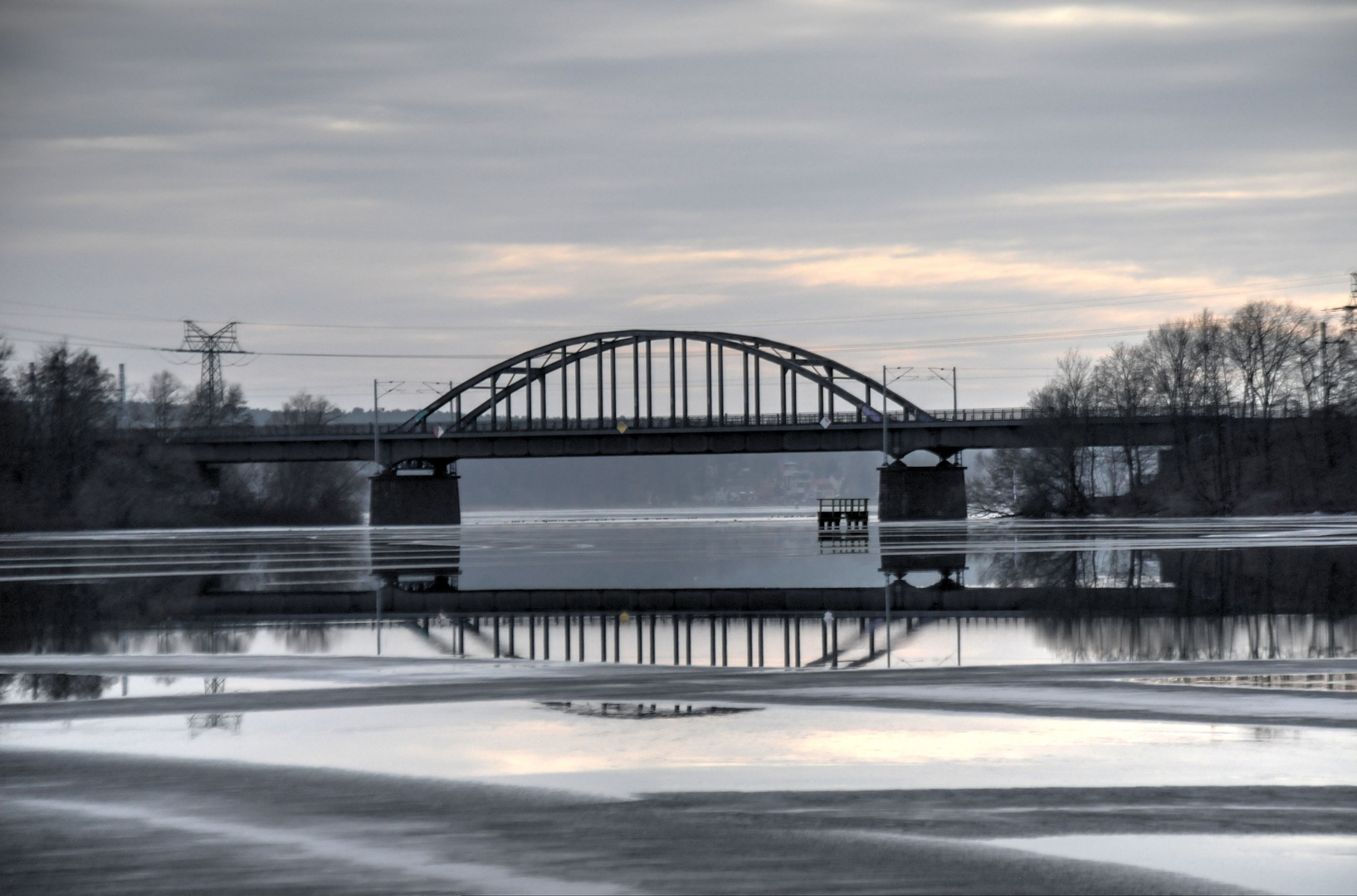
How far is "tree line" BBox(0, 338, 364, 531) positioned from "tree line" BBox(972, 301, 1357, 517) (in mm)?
69745

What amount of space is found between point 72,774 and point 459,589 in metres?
20.5

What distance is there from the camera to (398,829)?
26.6 feet

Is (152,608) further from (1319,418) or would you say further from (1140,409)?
(1140,409)

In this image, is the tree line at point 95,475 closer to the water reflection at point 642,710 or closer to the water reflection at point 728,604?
the water reflection at point 728,604

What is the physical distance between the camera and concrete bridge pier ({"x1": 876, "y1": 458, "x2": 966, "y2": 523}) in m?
124

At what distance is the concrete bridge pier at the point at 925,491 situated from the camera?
406ft

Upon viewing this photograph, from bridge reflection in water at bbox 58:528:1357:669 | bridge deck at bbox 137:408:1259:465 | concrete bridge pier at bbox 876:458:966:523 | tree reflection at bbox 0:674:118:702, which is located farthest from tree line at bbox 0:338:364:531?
tree reflection at bbox 0:674:118:702

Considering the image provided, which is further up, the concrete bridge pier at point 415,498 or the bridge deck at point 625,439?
the bridge deck at point 625,439

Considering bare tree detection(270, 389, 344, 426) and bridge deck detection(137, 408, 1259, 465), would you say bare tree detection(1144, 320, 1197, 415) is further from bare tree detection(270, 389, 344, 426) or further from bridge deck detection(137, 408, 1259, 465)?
bare tree detection(270, 389, 344, 426)

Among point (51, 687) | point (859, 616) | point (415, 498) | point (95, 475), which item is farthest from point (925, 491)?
point (51, 687)

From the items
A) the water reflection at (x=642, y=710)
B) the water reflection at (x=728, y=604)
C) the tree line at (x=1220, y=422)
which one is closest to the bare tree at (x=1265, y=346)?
the tree line at (x=1220, y=422)

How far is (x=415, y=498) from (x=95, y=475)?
109 feet

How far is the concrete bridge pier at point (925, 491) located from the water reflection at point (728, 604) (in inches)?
2883

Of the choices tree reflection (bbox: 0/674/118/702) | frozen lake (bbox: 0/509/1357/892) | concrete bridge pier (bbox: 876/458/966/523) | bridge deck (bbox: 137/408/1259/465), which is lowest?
frozen lake (bbox: 0/509/1357/892)
